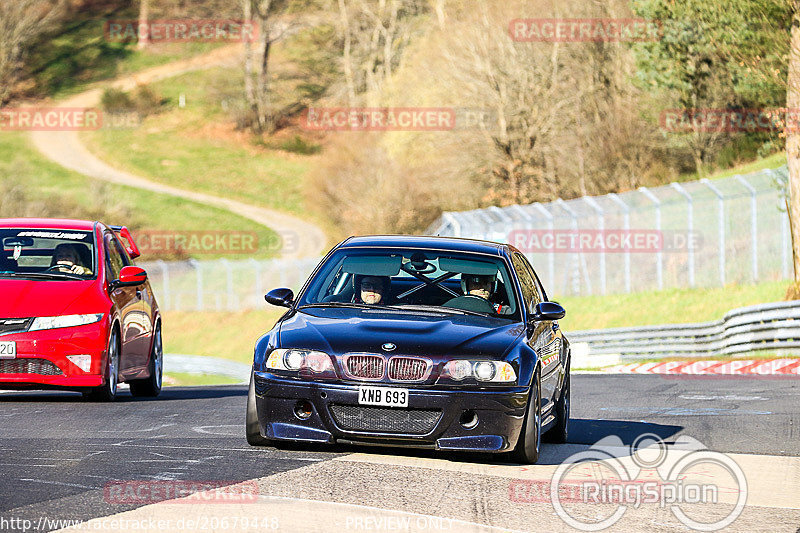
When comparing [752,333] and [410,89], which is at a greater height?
[410,89]

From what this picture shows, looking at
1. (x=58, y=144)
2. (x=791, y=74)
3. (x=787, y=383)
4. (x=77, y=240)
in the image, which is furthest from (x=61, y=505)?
(x=58, y=144)

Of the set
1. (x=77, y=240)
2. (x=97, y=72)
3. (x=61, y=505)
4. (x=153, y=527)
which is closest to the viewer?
(x=153, y=527)

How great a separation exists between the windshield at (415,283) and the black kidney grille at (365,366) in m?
1.17

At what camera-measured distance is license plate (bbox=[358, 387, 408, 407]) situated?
845 centimetres

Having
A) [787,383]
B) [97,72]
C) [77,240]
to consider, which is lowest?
[787,383]

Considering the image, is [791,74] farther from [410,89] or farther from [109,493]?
[410,89]

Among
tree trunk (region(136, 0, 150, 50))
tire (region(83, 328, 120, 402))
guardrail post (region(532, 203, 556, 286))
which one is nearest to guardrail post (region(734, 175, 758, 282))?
guardrail post (region(532, 203, 556, 286))

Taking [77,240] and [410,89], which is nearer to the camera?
[77,240]

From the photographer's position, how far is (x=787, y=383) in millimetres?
17562

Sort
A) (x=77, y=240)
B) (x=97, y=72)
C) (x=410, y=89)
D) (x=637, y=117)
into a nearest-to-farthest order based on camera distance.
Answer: (x=77, y=240)
(x=637, y=117)
(x=410, y=89)
(x=97, y=72)

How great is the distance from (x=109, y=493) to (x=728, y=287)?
986 inches

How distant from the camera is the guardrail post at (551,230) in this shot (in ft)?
114

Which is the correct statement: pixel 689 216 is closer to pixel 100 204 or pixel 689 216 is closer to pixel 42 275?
pixel 42 275

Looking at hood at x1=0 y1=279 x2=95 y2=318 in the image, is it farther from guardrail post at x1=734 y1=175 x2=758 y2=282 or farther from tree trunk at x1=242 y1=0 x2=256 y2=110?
tree trunk at x1=242 y1=0 x2=256 y2=110
